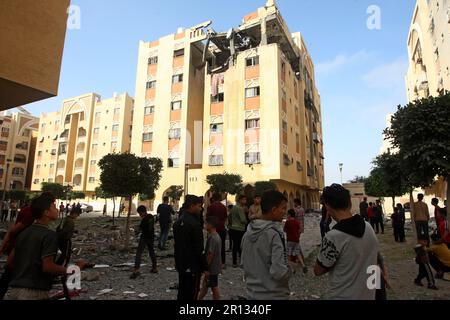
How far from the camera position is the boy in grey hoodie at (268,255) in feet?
8.80

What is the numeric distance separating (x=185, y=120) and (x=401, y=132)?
32717 mm

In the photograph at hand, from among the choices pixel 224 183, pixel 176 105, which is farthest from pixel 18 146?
pixel 224 183

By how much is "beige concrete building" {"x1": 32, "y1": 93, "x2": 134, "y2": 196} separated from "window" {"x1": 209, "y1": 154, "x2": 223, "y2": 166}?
25.8m

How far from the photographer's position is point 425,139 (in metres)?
10.1

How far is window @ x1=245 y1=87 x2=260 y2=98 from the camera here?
121ft

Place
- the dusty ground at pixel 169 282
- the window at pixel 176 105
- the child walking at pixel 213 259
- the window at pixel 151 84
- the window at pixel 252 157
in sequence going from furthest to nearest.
Answer: the window at pixel 151 84, the window at pixel 176 105, the window at pixel 252 157, the dusty ground at pixel 169 282, the child walking at pixel 213 259

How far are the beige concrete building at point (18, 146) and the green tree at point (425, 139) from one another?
76217mm

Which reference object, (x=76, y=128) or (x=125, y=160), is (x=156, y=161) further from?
(x=76, y=128)

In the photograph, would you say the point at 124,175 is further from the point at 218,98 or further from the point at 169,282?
the point at 218,98

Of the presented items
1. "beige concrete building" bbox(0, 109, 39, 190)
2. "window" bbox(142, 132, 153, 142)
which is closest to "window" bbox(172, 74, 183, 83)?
"window" bbox(142, 132, 153, 142)

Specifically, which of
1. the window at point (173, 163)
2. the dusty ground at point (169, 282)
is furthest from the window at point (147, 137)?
the dusty ground at point (169, 282)

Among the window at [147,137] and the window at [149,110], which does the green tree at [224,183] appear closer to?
the window at [147,137]

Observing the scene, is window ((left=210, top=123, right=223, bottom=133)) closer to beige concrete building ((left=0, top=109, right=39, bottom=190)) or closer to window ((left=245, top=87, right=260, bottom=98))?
window ((left=245, top=87, right=260, bottom=98))

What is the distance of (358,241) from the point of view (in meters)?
2.44
